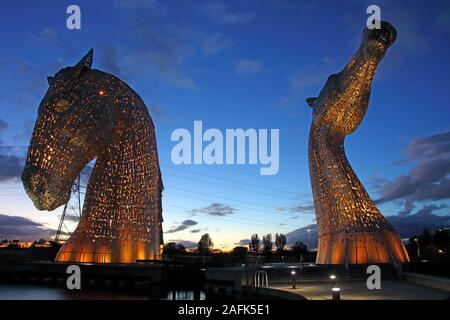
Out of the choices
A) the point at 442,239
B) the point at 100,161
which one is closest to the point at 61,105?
the point at 100,161

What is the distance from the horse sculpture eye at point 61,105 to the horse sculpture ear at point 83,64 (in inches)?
39.4

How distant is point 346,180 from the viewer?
56.4ft

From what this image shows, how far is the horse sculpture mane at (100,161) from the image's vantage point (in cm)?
1405

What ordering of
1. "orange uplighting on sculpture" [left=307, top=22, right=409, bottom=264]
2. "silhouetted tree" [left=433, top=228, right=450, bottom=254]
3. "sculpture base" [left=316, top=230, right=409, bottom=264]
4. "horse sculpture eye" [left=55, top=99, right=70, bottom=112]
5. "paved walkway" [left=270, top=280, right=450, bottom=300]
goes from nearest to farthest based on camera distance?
"paved walkway" [left=270, top=280, right=450, bottom=300] → "horse sculpture eye" [left=55, top=99, right=70, bottom=112] → "orange uplighting on sculpture" [left=307, top=22, right=409, bottom=264] → "sculpture base" [left=316, top=230, right=409, bottom=264] → "silhouetted tree" [left=433, top=228, right=450, bottom=254]

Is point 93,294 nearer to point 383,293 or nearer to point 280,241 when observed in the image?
point 383,293

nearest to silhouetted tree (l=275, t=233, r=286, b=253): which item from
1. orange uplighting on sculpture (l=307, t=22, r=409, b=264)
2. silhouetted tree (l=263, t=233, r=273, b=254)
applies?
silhouetted tree (l=263, t=233, r=273, b=254)

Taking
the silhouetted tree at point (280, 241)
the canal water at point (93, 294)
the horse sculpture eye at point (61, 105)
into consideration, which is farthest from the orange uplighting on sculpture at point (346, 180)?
the silhouetted tree at point (280, 241)

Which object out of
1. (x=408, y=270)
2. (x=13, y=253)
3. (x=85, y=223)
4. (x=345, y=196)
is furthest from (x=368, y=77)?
(x=13, y=253)

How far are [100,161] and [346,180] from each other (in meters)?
9.65

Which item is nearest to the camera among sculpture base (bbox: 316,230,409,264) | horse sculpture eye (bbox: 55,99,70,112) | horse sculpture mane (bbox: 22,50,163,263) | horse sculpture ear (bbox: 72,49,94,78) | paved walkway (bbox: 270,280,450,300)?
paved walkway (bbox: 270,280,450,300)

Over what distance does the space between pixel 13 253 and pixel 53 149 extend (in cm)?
1458

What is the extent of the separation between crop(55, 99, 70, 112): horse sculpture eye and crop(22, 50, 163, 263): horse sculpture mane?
0.10ft

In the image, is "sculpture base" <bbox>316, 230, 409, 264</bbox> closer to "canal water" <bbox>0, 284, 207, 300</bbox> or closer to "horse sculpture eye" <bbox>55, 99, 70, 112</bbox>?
"canal water" <bbox>0, 284, 207, 300</bbox>

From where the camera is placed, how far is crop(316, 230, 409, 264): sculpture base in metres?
16.2
